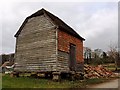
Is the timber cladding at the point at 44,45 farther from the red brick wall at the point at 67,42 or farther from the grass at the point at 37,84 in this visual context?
the grass at the point at 37,84

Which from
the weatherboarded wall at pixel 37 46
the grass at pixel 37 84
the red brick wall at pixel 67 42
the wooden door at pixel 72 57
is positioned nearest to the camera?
the grass at pixel 37 84

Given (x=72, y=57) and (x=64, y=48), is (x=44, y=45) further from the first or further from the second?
(x=72, y=57)

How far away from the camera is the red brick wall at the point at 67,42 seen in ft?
67.3

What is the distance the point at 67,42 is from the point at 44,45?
106 inches

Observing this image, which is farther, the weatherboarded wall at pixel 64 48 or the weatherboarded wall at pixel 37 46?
the weatherboarded wall at pixel 37 46

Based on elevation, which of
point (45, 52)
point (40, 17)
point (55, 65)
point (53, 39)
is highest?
point (40, 17)

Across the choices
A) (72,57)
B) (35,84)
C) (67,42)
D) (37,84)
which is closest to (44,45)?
(67,42)

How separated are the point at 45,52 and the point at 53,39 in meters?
1.70

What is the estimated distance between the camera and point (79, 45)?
2523cm

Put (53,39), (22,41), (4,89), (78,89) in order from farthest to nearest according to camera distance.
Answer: (22,41) < (53,39) < (78,89) < (4,89)

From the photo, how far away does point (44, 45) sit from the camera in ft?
69.0

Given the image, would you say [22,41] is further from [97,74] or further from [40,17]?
[97,74]

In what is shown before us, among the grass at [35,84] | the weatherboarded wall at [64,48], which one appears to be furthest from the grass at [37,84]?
the weatherboarded wall at [64,48]

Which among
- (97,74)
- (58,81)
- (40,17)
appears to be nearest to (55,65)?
(58,81)
